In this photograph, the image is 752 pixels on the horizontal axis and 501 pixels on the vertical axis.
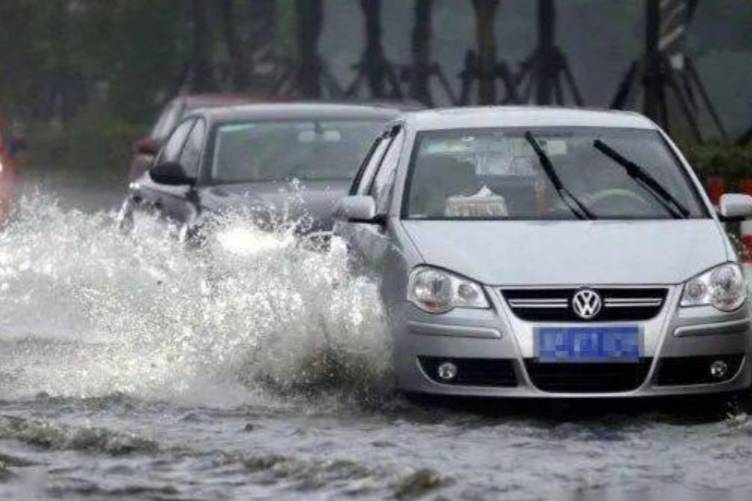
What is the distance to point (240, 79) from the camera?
40531mm

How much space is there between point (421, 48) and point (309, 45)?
2780 millimetres


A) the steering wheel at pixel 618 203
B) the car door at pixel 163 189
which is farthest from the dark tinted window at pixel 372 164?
the car door at pixel 163 189

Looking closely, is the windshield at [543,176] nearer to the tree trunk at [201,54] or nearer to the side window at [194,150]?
the side window at [194,150]

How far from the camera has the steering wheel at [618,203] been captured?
1269 centimetres

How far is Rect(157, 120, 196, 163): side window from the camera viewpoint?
776 inches

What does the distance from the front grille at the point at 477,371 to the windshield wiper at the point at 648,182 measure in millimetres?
Answer: 1490

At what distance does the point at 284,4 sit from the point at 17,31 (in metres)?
23.1

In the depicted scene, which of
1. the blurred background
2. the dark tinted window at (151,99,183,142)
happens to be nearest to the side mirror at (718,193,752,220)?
the blurred background

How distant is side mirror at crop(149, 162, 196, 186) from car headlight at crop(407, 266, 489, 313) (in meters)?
6.02

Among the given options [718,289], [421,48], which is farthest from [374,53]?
[718,289]

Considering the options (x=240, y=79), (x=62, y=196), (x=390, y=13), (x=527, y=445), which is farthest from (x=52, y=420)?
(x=240, y=79)

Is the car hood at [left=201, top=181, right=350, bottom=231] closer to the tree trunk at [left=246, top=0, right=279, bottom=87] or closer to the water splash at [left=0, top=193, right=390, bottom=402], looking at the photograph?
the water splash at [left=0, top=193, right=390, bottom=402]

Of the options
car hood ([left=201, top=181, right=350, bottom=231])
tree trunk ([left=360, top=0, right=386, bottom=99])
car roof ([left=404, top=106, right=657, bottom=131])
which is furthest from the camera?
tree trunk ([left=360, top=0, right=386, bottom=99])

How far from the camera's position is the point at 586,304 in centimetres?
1158
